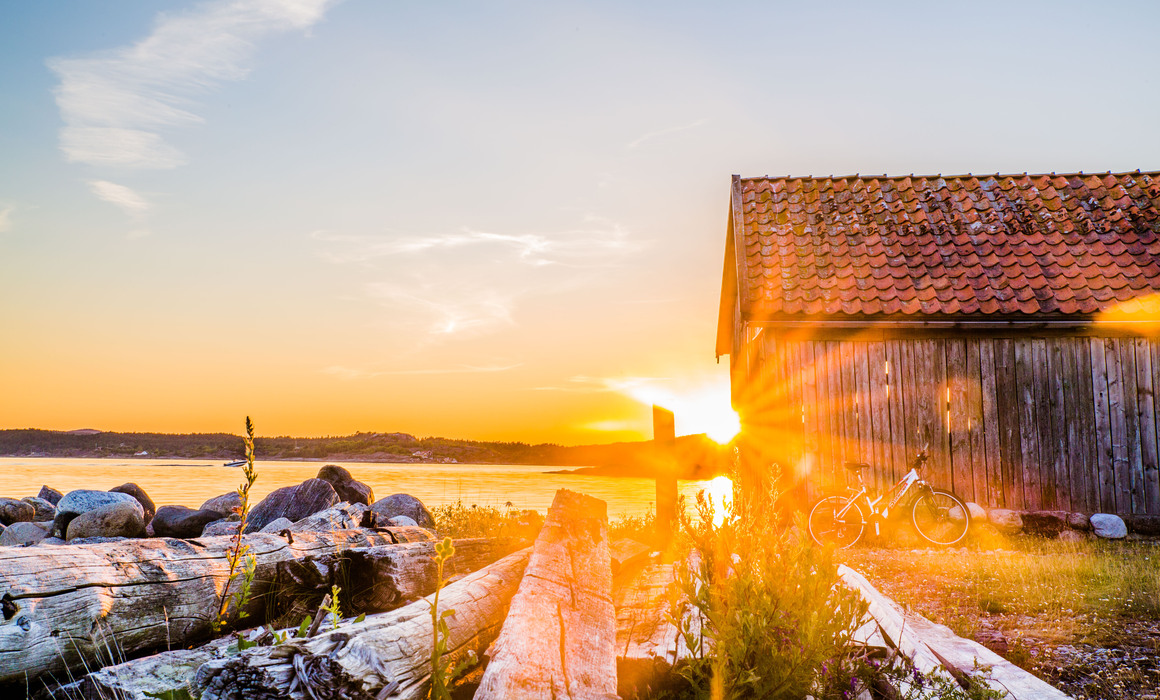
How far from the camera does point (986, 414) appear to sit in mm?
10672

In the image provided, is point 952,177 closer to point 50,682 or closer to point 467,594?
point 467,594

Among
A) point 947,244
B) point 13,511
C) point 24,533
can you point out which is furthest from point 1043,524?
point 13,511

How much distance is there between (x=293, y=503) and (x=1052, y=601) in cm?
903

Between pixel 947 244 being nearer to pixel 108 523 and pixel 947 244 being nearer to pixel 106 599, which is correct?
pixel 106 599

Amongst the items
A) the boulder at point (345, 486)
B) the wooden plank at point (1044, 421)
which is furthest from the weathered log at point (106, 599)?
the wooden plank at point (1044, 421)

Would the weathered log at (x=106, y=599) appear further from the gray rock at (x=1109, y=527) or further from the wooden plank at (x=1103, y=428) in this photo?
the wooden plank at (x=1103, y=428)

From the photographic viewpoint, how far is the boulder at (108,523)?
358 inches

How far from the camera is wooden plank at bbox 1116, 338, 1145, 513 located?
10617mm

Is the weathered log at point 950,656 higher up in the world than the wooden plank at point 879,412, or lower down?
lower down

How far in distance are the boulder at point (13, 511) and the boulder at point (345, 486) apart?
231 inches

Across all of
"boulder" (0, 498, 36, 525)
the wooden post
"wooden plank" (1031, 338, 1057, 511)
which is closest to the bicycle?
"wooden plank" (1031, 338, 1057, 511)

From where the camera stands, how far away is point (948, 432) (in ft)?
34.8

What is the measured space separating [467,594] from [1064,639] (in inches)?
184

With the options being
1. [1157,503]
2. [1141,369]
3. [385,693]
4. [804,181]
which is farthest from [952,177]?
[385,693]
